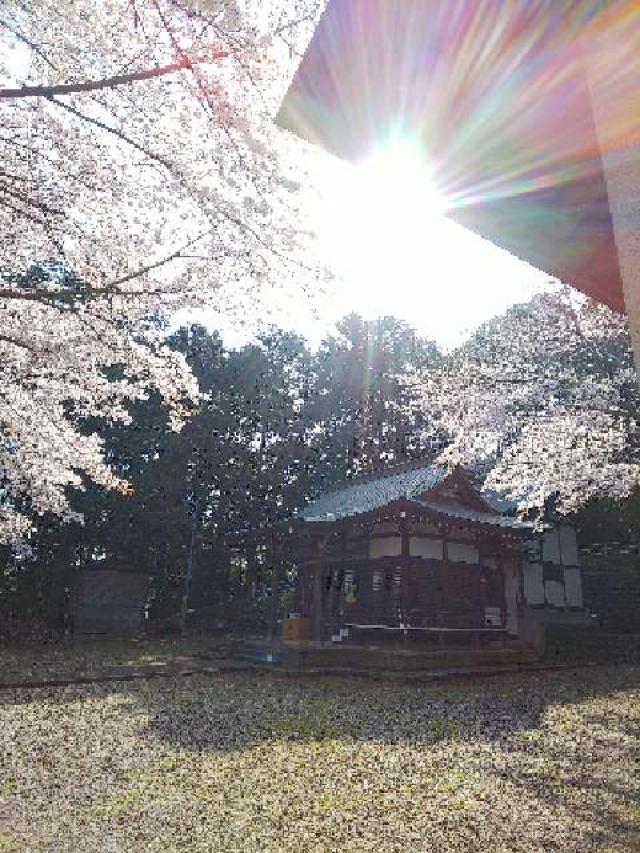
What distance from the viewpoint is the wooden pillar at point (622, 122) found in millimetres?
1174

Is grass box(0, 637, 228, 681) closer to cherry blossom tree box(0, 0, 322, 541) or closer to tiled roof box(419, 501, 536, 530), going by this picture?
tiled roof box(419, 501, 536, 530)

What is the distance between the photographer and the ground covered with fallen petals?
373 centimetres

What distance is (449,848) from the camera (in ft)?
11.7

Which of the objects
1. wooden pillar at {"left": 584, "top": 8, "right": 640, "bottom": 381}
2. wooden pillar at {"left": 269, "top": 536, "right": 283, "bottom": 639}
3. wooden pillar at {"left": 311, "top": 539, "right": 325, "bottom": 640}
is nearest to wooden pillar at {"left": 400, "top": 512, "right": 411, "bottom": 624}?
wooden pillar at {"left": 311, "top": 539, "right": 325, "bottom": 640}

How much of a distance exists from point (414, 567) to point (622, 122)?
1484cm

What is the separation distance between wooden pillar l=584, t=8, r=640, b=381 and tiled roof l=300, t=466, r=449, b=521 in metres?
13.1

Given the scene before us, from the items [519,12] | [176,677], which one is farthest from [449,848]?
[176,677]

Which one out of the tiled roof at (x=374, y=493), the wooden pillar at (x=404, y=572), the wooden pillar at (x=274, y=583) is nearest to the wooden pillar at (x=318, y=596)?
the tiled roof at (x=374, y=493)

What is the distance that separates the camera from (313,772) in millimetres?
5191

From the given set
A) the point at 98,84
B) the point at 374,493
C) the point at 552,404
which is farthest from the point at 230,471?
the point at 98,84

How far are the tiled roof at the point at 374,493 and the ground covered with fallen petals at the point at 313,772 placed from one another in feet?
22.9

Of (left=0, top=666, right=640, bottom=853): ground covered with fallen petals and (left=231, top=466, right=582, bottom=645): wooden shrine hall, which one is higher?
(left=231, top=466, right=582, bottom=645): wooden shrine hall

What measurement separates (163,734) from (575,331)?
380 inches

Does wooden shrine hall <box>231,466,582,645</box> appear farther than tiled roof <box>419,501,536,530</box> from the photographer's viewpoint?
No
